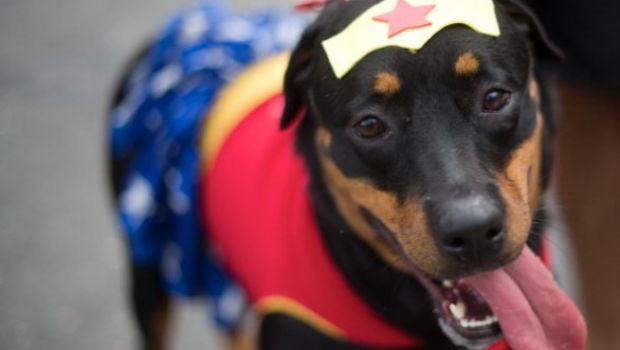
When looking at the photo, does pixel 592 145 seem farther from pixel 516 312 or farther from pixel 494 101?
Answer: pixel 516 312

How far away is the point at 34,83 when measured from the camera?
18.1 feet

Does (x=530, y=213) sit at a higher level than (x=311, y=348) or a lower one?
higher

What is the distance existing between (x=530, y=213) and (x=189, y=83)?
4.69ft

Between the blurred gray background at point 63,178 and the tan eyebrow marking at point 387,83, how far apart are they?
183 cm

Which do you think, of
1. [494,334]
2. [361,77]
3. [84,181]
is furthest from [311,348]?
[84,181]

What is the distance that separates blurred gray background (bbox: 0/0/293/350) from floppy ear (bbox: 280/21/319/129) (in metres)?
1.46

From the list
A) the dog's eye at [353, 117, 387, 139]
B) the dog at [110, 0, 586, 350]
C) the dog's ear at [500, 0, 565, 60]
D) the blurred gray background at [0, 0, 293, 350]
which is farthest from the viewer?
the blurred gray background at [0, 0, 293, 350]

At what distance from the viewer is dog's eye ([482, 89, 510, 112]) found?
2.37 metres

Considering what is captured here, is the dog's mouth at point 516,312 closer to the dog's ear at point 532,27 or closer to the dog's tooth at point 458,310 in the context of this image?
the dog's tooth at point 458,310

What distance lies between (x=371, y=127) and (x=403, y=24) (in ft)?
0.83

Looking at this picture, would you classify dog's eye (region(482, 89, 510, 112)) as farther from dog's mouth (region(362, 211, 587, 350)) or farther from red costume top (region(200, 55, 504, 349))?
red costume top (region(200, 55, 504, 349))

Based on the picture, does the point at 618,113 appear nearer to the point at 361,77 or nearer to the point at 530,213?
the point at 530,213

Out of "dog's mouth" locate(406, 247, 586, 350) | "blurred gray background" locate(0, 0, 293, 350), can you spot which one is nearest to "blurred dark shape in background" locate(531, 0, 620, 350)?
"dog's mouth" locate(406, 247, 586, 350)

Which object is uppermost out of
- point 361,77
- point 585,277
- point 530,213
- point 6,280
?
point 361,77
